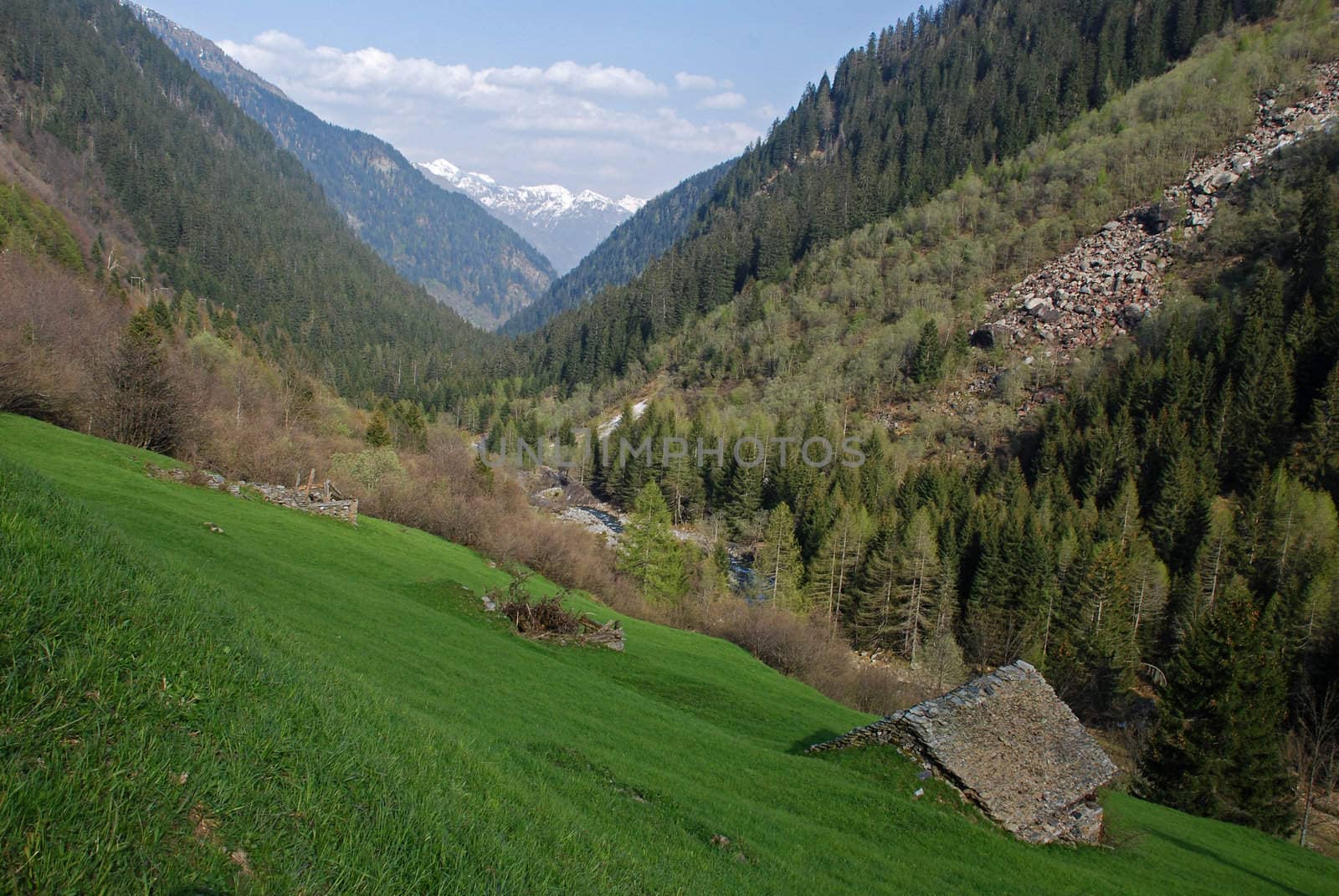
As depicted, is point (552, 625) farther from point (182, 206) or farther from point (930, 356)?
point (182, 206)

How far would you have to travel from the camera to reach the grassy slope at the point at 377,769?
12.0 ft

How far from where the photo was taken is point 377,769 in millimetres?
5078

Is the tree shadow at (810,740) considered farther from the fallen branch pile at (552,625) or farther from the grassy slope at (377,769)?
the fallen branch pile at (552,625)

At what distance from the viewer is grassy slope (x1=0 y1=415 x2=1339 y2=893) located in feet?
12.0

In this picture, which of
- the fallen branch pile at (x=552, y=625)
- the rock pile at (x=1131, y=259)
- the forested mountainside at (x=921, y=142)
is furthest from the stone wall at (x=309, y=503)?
the forested mountainside at (x=921, y=142)

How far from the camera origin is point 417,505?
48.4 meters

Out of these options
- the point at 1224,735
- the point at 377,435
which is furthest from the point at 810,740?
the point at 377,435

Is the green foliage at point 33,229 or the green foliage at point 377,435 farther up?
the green foliage at point 33,229

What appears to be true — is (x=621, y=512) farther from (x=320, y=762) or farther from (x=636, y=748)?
(x=320, y=762)

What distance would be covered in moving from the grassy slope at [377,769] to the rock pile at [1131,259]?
91632 millimetres

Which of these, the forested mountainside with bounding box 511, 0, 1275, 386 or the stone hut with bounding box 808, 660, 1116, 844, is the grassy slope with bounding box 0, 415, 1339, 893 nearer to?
the stone hut with bounding box 808, 660, 1116, 844

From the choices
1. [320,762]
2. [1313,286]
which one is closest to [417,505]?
[320,762]

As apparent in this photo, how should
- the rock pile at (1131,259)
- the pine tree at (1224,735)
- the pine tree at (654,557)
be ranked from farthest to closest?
the rock pile at (1131,259)
the pine tree at (654,557)
the pine tree at (1224,735)

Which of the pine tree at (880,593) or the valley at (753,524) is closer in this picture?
the valley at (753,524)
